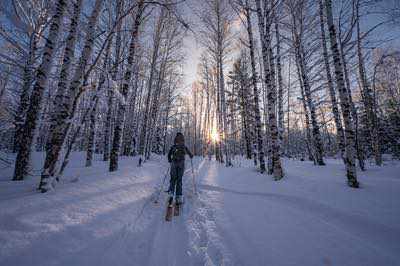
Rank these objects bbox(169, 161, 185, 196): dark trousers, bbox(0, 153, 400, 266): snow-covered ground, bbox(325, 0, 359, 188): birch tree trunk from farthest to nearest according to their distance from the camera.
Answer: bbox(169, 161, 185, 196): dark trousers < bbox(325, 0, 359, 188): birch tree trunk < bbox(0, 153, 400, 266): snow-covered ground

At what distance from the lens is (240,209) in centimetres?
462

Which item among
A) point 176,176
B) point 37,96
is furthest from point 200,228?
point 37,96

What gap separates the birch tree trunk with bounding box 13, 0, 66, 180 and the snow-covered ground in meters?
1.01

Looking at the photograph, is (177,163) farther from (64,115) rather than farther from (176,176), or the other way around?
(64,115)

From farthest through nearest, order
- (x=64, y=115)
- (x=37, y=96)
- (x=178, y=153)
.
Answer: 1. (x=178, y=153)
2. (x=37, y=96)
3. (x=64, y=115)

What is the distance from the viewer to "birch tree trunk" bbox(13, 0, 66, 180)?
4730 millimetres

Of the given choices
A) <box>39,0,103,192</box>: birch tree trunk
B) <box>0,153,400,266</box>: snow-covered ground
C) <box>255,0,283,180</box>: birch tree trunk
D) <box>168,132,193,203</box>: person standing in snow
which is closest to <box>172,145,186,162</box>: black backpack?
<box>168,132,193,203</box>: person standing in snow

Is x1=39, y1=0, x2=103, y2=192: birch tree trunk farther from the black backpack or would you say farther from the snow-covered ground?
the black backpack

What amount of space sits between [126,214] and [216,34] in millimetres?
15272

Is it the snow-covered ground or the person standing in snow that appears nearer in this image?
the snow-covered ground

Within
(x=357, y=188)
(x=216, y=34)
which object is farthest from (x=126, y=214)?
(x=216, y=34)

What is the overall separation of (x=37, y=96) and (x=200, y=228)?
5258mm

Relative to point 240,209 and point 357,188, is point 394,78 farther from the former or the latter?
point 240,209

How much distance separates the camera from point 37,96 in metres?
4.90
